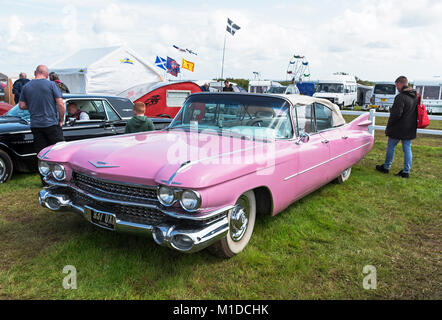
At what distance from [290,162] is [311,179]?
690 mm

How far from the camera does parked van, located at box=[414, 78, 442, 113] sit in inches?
834

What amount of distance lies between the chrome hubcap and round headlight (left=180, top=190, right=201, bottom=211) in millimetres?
663

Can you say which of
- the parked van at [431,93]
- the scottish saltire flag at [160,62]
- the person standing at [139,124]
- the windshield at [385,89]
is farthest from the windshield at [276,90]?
the person standing at [139,124]

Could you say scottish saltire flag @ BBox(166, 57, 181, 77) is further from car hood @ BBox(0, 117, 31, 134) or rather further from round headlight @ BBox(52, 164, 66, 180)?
round headlight @ BBox(52, 164, 66, 180)

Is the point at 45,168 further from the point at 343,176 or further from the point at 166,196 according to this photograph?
the point at 343,176

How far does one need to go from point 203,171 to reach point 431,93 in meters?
23.6

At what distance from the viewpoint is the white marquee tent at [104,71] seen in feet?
48.7

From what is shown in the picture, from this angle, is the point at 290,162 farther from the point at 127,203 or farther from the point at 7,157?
the point at 7,157

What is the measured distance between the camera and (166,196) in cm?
269

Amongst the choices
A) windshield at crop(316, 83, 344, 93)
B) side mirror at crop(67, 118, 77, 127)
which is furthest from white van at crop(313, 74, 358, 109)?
side mirror at crop(67, 118, 77, 127)

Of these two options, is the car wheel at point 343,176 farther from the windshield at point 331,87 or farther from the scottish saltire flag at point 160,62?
the windshield at point 331,87

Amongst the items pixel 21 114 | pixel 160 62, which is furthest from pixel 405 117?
pixel 160 62

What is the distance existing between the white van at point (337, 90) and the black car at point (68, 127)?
19.6 meters

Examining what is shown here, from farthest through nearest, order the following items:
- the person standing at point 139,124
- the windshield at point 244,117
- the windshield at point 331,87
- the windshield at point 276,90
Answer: the windshield at point 276,90, the windshield at point 331,87, the person standing at point 139,124, the windshield at point 244,117
